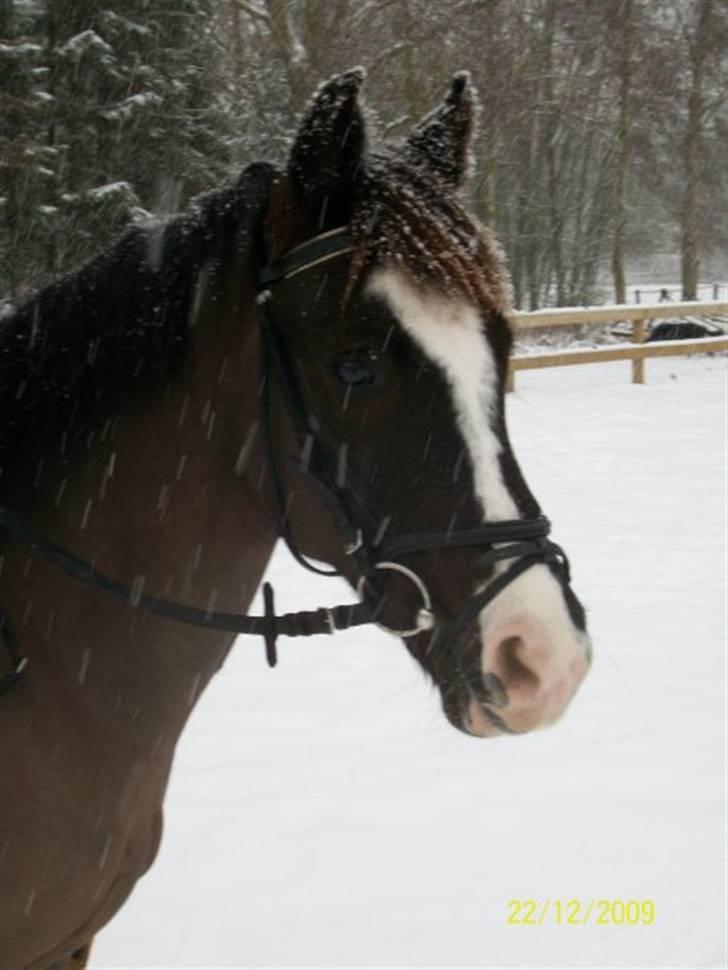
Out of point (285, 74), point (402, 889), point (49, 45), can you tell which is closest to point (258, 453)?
point (402, 889)

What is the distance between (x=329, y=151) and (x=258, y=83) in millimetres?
12945

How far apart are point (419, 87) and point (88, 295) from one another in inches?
503

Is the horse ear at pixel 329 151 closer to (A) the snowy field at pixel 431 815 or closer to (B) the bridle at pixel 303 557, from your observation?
(B) the bridle at pixel 303 557

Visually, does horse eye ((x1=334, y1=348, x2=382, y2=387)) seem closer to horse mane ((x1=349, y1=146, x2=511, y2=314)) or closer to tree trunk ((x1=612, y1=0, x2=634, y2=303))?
horse mane ((x1=349, y1=146, x2=511, y2=314))

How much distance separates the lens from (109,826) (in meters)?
1.86

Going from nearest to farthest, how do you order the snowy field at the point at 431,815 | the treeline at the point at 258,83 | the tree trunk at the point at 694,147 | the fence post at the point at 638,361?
the snowy field at the point at 431,815 → the treeline at the point at 258,83 → the fence post at the point at 638,361 → the tree trunk at the point at 694,147

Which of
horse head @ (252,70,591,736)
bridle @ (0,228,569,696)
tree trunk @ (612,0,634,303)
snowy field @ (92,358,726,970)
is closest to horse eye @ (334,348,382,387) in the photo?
horse head @ (252,70,591,736)

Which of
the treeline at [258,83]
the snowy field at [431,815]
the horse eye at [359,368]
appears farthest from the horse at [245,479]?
the treeline at [258,83]

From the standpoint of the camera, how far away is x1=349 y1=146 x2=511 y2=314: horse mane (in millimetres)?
1577

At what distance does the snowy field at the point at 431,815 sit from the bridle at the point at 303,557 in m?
1.02

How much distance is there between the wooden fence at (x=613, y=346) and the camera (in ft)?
44.5

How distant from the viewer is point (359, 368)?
159cm

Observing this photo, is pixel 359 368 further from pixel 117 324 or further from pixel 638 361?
pixel 638 361

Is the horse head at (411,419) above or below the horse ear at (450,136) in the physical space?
below
